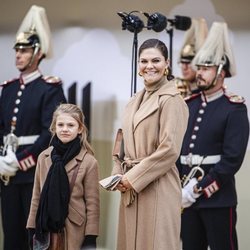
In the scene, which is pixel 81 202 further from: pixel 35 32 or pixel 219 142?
pixel 35 32

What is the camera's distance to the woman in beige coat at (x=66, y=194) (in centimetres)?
351

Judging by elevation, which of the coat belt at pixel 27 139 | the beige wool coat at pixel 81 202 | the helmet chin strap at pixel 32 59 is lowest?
the beige wool coat at pixel 81 202

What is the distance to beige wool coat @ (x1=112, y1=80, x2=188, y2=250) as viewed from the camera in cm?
331

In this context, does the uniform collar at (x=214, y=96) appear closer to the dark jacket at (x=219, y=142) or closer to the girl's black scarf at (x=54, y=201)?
the dark jacket at (x=219, y=142)

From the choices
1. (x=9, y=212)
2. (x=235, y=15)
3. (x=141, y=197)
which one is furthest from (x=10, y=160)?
(x=235, y=15)

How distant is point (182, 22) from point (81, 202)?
1.72 metres

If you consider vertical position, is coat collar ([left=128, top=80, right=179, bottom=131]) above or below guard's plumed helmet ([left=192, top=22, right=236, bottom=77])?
below

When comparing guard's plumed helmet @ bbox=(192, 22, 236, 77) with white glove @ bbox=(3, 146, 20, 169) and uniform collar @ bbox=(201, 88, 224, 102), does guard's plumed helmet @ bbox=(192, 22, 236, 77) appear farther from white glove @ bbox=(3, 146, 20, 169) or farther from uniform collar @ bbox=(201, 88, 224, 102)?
white glove @ bbox=(3, 146, 20, 169)

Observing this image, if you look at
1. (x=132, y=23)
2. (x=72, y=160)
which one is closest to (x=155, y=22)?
(x=132, y=23)

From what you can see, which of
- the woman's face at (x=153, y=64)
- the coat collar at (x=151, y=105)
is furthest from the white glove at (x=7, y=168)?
the woman's face at (x=153, y=64)

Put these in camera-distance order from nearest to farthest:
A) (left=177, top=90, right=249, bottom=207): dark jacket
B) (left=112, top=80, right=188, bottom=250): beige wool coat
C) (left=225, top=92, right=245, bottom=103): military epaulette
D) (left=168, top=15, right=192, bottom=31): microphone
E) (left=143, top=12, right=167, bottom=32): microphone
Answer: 1. (left=112, top=80, right=188, bottom=250): beige wool coat
2. (left=143, top=12, right=167, bottom=32): microphone
3. (left=177, top=90, right=249, bottom=207): dark jacket
4. (left=225, top=92, right=245, bottom=103): military epaulette
5. (left=168, top=15, right=192, bottom=31): microphone

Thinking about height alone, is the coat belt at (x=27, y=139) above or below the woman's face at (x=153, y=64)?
below

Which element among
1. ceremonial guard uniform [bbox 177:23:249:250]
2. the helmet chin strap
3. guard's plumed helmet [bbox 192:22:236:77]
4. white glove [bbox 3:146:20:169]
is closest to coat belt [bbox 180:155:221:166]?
ceremonial guard uniform [bbox 177:23:249:250]

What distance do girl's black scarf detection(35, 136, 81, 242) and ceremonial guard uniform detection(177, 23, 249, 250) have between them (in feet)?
2.78
